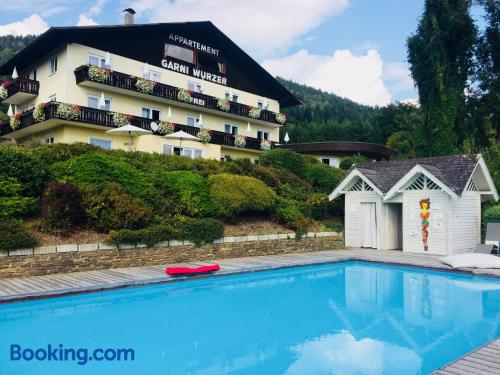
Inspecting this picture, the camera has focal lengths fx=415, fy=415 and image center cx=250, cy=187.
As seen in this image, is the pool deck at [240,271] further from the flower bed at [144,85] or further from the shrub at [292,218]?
the flower bed at [144,85]

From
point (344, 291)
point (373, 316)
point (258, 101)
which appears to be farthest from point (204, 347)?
point (258, 101)

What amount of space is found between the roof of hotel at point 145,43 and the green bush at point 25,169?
44.6 ft

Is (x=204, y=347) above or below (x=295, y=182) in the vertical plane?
below

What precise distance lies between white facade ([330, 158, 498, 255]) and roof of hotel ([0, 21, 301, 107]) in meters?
17.0

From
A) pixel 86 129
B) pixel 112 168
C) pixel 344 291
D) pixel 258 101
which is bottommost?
pixel 344 291

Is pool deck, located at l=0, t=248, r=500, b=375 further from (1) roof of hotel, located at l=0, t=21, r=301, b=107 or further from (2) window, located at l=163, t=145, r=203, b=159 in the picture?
(1) roof of hotel, located at l=0, t=21, r=301, b=107

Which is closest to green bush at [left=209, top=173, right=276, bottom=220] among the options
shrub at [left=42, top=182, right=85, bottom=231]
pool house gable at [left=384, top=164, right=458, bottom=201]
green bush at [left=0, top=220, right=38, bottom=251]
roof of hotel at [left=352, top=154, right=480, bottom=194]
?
roof of hotel at [left=352, top=154, right=480, bottom=194]

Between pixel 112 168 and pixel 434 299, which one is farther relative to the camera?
pixel 112 168

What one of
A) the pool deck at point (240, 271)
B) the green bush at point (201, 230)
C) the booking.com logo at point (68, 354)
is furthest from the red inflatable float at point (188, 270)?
the booking.com logo at point (68, 354)

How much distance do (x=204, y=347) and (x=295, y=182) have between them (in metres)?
16.2

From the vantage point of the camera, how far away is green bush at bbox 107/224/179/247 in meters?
12.7

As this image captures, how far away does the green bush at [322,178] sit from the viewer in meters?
24.2

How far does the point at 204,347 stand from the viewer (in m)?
6.95

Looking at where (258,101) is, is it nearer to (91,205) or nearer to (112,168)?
(112,168)
